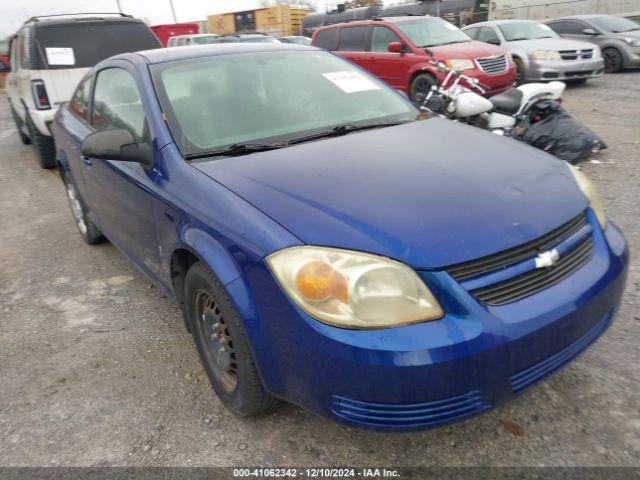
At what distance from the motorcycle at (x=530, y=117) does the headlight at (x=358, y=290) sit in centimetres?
429

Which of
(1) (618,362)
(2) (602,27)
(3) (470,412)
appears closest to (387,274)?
(3) (470,412)

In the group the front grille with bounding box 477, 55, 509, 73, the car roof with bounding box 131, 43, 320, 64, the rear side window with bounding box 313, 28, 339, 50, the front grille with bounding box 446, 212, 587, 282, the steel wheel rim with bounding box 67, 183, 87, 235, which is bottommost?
the steel wheel rim with bounding box 67, 183, 87, 235

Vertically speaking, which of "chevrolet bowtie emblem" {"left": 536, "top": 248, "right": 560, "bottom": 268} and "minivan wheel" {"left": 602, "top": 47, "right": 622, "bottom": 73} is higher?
"chevrolet bowtie emblem" {"left": 536, "top": 248, "right": 560, "bottom": 268}

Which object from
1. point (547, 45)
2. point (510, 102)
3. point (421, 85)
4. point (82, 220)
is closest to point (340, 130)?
point (82, 220)

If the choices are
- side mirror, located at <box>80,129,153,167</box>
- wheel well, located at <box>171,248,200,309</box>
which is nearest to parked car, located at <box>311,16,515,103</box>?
side mirror, located at <box>80,129,153,167</box>

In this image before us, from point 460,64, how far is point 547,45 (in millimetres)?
2945

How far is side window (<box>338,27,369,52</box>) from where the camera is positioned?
944 centimetres

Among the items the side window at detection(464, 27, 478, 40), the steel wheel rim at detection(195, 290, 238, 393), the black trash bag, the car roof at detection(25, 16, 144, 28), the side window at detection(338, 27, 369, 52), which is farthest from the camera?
the side window at detection(464, 27, 478, 40)

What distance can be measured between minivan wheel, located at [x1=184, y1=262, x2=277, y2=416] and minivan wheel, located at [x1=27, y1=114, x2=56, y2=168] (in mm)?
5684

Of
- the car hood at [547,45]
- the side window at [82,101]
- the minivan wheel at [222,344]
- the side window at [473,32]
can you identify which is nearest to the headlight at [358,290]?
the minivan wheel at [222,344]

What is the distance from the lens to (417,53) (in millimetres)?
8422

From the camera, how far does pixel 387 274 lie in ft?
5.33

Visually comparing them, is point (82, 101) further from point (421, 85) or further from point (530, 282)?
point (421, 85)

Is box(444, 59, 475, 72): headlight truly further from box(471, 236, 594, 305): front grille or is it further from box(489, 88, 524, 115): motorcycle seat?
box(471, 236, 594, 305): front grille
